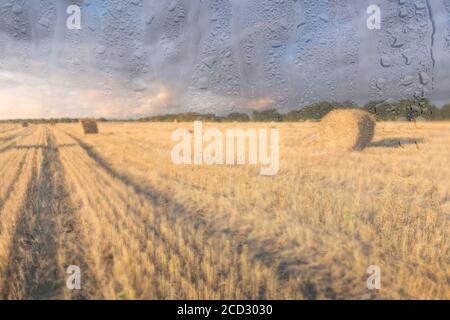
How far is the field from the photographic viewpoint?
14.0 ft

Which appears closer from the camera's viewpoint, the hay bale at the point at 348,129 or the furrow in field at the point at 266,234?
the furrow in field at the point at 266,234

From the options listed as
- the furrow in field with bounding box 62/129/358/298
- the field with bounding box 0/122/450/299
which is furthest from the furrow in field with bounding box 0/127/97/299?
the furrow in field with bounding box 62/129/358/298

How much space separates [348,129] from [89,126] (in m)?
26.4

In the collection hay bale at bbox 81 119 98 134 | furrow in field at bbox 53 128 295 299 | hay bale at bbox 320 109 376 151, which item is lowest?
furrow in field at bbox 53 128 295 299

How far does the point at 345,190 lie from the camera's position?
9.02 m

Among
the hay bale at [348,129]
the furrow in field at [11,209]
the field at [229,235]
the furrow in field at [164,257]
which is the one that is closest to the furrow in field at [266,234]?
the field at [229,235]

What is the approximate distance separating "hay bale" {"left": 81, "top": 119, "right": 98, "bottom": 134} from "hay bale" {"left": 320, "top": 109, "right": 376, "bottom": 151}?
24847mm

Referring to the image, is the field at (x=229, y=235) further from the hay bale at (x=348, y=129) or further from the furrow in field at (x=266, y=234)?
the hay bale at (x=348, y=129)

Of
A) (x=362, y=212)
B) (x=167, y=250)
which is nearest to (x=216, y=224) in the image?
(x=167, y=250)

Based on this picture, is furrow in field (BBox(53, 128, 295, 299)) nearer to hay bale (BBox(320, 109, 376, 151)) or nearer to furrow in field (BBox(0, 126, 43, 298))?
furrow in field (BBox(0, 126, 43, 298))

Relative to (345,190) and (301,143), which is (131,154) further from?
(345,190)

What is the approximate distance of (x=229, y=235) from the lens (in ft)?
20.0

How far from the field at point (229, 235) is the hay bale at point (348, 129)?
270 inches

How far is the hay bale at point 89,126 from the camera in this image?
115 ft
